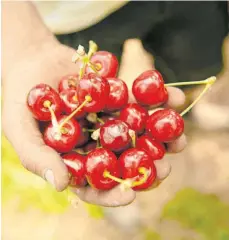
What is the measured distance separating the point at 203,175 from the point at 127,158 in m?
0.54

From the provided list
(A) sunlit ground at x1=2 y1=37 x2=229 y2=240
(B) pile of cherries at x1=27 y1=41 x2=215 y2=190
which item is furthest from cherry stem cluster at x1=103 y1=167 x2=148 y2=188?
(A) sunlit ground at x1=2 y1=37 x2=229 y2=240

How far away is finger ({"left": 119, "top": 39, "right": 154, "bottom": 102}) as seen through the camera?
4.53 ft

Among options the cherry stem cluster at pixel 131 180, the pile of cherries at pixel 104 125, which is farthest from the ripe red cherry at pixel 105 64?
the cherry stem cluster at pixel 131 180

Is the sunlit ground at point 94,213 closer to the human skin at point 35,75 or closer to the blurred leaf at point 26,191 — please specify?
the blurred leaf at point 26,191

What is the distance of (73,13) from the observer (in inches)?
49.3

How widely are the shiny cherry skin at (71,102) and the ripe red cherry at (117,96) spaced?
5cm

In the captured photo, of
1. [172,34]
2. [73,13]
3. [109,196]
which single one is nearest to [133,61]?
[172,34]

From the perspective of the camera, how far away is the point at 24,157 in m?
0.85

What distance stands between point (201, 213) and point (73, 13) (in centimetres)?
56

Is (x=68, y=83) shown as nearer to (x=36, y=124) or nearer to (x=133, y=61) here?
(x=36, y=124)

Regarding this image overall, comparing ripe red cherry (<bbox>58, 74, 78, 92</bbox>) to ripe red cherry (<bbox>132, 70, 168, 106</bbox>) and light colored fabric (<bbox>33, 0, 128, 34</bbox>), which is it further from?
light colored fabric (<bbox>33, 0, 128, 34</bbox>)

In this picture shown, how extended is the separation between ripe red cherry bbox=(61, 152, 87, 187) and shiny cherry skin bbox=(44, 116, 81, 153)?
15 mm

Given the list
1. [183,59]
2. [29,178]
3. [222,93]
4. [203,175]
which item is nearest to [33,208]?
[29,178]

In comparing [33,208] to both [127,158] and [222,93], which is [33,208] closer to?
[127,158]
